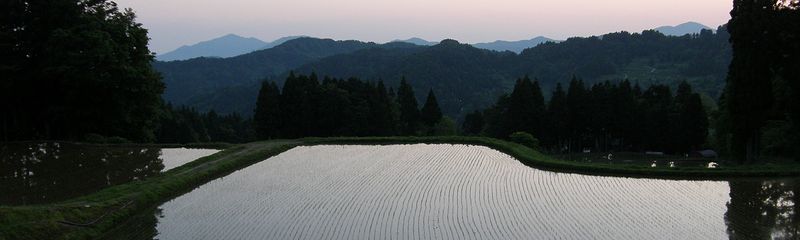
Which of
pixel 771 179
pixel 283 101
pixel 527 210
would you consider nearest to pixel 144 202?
pixel 527 210

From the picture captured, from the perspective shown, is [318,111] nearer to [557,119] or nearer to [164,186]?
[557,119]

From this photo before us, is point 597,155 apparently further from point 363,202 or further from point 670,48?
point 670,48

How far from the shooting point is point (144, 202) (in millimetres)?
13820

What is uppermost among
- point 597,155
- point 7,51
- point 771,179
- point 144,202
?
point 7,51

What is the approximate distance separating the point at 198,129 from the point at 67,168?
63.9 meters

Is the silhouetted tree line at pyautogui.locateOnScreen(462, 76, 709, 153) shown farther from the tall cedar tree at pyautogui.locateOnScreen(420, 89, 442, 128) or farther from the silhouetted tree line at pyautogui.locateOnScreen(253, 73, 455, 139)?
the tall cedar tree at pyautogui.locateOnScreen(420, 89, 442, 128)

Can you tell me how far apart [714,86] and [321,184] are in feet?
418

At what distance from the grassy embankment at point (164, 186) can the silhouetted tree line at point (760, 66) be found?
17.5ft

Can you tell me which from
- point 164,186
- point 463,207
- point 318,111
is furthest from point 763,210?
point 318,111

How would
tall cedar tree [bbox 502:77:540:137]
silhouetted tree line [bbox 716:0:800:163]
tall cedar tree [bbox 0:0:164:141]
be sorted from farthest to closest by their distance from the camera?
tall cedar tree [bbox 502:77:540:137] → tall cedar tree [bbox 0:0:164:141] → silhouetted tree line [bbox 716:0:800:163]

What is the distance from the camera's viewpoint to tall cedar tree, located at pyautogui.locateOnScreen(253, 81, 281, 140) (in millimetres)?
51375

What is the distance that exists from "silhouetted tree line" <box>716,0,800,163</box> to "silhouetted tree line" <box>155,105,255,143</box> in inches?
1834

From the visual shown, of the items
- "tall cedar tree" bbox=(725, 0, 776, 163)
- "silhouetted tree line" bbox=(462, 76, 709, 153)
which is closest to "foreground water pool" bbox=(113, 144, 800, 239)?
"tall cedar tree" bbox=(725, 0, 776, 163)

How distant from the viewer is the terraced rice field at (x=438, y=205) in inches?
451
